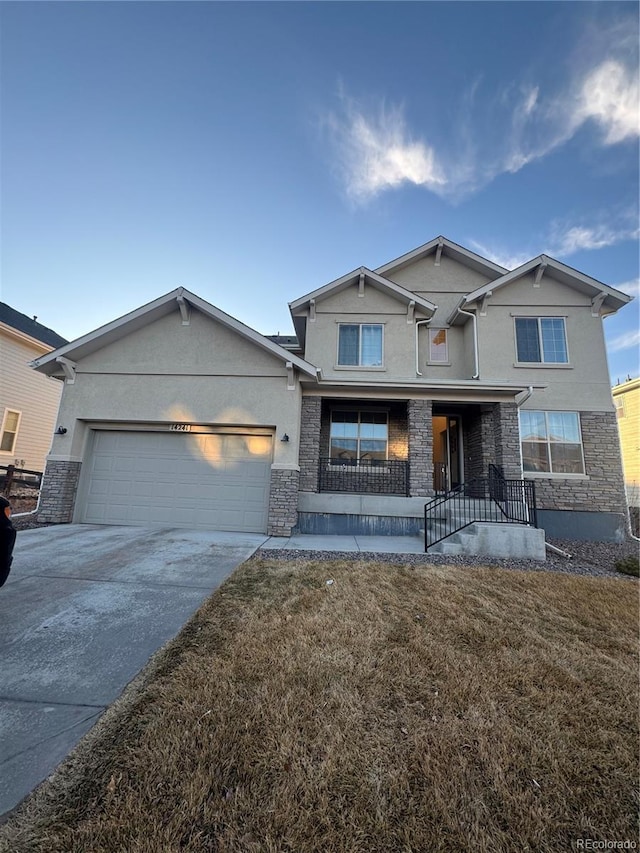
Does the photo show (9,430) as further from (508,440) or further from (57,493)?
(508,440)

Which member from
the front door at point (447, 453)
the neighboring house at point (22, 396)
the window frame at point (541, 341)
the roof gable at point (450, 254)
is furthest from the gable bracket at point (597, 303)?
the neighboring house at point (22, 396)

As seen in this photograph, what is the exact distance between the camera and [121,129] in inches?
416

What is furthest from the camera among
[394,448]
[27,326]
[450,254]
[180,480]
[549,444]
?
[27,326]

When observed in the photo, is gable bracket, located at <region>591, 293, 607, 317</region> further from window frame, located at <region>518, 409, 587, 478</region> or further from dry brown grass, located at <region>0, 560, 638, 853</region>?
dry brown grass, located at <region>0, 560, 638, 853</region>

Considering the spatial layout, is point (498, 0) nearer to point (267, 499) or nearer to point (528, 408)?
point (528, 408)

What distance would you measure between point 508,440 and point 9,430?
18410 mm

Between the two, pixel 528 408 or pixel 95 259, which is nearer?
pixel 528 408

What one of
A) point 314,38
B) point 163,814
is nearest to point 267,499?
point 163,814

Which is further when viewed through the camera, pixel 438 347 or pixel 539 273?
pixel 438 347

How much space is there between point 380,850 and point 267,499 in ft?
24.8

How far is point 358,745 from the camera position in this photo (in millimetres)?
2020

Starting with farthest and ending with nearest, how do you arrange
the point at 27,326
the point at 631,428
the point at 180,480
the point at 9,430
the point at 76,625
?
the point at 631,428
the point at 27,326
the point at 9,430
the point at 180,480
the point at 76,625

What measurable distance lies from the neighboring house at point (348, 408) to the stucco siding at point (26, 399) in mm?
6308

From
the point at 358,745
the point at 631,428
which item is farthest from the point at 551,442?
the point at 631,428
